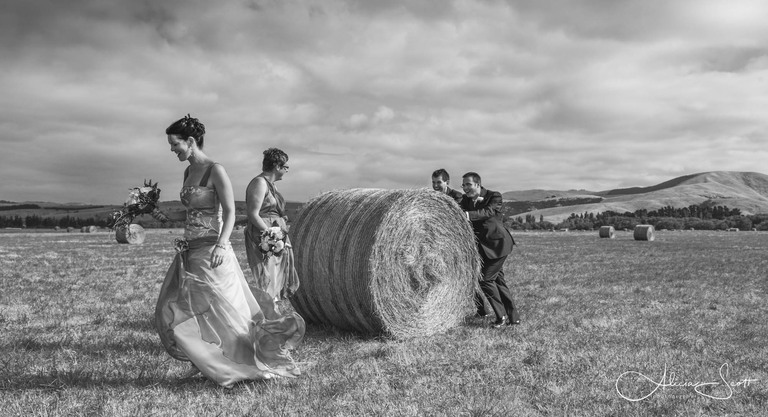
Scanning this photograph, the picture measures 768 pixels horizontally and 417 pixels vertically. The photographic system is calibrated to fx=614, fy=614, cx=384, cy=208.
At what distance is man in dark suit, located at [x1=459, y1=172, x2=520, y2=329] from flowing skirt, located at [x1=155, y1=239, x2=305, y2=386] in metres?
4.26

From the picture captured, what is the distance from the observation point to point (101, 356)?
22.3 feet

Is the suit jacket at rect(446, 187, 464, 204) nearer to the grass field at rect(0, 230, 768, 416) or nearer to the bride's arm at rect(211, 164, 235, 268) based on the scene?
the grass field at rect(0, 230, 768, 416)

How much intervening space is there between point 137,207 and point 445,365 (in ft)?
11.5

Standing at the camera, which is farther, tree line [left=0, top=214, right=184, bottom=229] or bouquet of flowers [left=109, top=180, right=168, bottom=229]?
tree line [left=0, top=214, right=184, bottom=229]

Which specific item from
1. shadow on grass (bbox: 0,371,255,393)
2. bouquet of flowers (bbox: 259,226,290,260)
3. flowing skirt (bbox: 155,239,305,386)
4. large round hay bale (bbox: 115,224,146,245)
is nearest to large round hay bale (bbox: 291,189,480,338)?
bouquet of flowers (bbox: 259,226,290,260)

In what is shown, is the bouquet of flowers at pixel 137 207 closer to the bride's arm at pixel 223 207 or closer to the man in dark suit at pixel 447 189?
the bride's arm at pixel 223 207

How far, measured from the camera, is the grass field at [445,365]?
5199 mm

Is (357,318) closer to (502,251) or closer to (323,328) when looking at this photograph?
(323,328)

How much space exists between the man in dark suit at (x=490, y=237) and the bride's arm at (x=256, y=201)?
3561 mm

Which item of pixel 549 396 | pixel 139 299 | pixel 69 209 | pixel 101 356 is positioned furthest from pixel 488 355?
pixel 69 209

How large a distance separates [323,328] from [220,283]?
331cm

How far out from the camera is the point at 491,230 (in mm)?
9273

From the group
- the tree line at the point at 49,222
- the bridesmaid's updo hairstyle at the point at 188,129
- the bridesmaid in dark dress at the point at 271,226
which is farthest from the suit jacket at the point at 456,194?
the tree line at the point at 49,222

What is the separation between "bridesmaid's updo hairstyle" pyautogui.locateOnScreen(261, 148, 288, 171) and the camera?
265 inches
